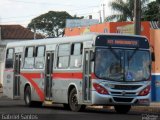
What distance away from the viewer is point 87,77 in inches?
903

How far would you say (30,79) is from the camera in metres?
28.1

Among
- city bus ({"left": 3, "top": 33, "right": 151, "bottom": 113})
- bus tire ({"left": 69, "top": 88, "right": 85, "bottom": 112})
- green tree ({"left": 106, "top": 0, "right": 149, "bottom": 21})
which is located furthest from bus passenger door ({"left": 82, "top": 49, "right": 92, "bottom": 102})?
green tree ({"left": 106, "top": 0, "right": 149, "bottom": 21})

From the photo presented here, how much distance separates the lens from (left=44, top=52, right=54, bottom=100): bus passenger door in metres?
26.2

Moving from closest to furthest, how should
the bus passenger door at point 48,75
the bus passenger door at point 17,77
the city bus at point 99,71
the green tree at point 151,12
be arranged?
1. the city bus at point 99,71
2. the bus passenger door at point 48,75
3. the bus passenger door at point 17,77
4. the green tree at point 151,12

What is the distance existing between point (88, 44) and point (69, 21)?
40376mm

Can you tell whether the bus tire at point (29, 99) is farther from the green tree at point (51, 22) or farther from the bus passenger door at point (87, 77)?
the green tree at point (51, 22)

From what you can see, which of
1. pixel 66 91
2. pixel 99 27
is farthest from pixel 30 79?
pixel 99 27

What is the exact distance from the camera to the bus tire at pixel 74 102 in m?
23.7

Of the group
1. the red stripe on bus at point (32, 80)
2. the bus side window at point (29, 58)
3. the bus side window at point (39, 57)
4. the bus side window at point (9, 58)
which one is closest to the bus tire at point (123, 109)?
the red stripe on bus at point (32, 80)

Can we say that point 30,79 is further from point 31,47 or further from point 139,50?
point 139,50

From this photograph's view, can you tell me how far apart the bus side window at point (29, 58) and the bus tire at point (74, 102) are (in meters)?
4.43

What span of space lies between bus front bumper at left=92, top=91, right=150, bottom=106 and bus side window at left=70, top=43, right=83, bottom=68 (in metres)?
1.81

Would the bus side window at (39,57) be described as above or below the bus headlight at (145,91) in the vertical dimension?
above

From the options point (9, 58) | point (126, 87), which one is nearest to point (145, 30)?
point (9, 58)
